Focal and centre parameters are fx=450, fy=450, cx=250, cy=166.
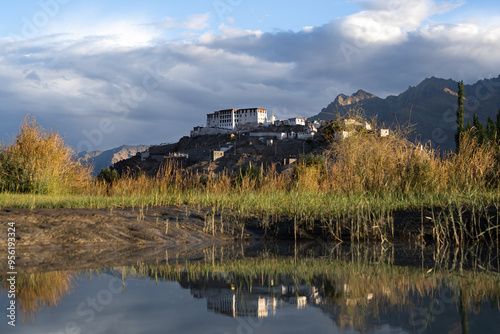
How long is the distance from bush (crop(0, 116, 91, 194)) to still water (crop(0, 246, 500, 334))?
285 inches

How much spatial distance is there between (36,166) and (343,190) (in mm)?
7746

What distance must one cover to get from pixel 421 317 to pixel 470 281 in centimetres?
148

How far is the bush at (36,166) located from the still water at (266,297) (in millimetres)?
7244

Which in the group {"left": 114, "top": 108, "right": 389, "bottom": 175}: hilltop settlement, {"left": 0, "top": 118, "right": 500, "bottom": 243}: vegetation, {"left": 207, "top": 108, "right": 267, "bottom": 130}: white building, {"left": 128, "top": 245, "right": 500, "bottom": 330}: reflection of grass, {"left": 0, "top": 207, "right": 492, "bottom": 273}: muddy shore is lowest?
{"left": 128, "top": 245, "right": 500, "bottom": 330}: reflection of grass

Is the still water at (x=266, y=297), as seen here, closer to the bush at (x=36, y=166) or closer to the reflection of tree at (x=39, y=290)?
the reflection of tree at (x=39, y=290)

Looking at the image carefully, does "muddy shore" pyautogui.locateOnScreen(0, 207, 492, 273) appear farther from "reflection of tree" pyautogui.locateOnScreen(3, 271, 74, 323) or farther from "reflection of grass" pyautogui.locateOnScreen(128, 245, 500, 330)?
"reflection of grass" pyautogui.locateOnScreen(128, 245, 500, 330)

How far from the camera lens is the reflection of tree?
350 centimetres

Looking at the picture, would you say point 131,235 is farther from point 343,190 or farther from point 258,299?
point 343,190

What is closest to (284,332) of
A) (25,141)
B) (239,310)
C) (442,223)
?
(239,310)

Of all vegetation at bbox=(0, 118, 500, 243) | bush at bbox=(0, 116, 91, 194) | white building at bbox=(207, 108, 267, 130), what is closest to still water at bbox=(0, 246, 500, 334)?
vegetation at bbox=(0, 118, 500, 243)

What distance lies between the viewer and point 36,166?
11570mm

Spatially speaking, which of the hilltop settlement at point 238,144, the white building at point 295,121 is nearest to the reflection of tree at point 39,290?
the hilltop settlement at point 238,144

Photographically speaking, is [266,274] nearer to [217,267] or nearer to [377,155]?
[217,267]

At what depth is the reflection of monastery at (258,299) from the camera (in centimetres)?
346
